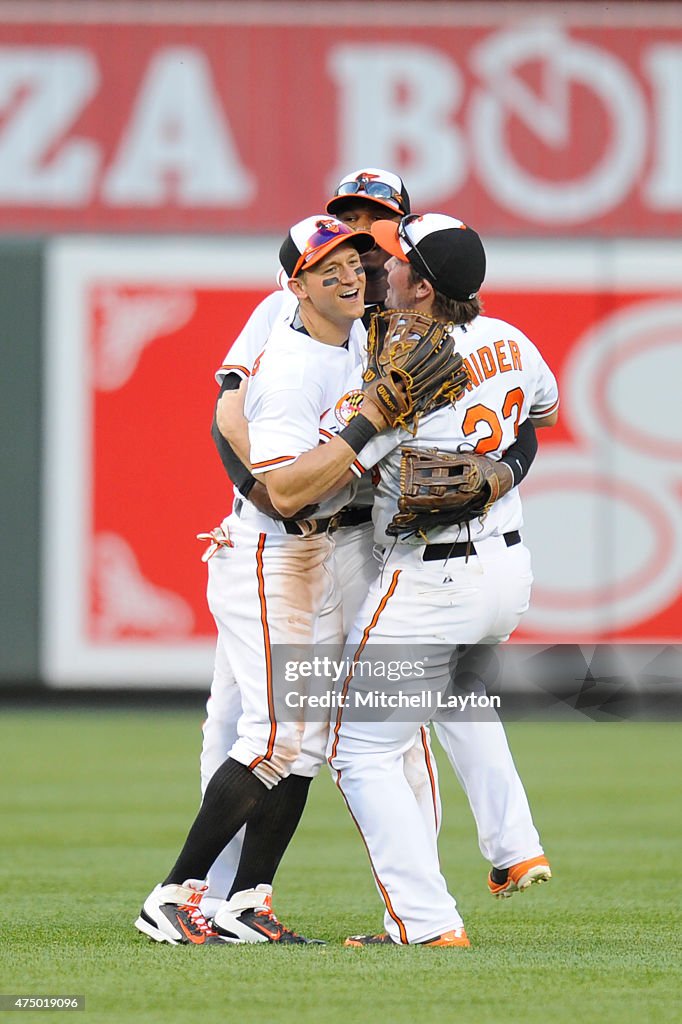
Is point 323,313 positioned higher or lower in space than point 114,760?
higher

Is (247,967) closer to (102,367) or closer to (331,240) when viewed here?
(331,240)

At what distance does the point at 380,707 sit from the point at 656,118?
33.2 ft

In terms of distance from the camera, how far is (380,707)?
4.51 meters

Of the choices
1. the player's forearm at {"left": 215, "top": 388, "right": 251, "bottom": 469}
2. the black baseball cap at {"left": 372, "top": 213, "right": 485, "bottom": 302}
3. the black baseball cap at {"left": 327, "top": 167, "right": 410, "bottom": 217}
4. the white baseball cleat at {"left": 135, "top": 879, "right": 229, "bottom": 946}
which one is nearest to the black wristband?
the player's forearm at {"left": 215, "top": 388, "right": 251, "bottom": 469}

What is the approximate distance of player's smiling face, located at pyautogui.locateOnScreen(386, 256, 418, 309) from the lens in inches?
180

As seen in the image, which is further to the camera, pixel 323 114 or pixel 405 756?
pixel 323 114

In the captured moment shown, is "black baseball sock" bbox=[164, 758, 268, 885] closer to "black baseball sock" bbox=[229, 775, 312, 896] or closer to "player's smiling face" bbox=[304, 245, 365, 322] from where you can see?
"black baseball sock" bbox=[229, 775, 312, 896]

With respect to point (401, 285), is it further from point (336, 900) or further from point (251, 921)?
point (336, 900)

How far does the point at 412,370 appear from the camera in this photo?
436cm

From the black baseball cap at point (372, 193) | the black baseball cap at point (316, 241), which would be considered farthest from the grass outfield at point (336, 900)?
the black baseball cap at point (372, 193)

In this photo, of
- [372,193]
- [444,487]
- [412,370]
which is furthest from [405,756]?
[372,193]

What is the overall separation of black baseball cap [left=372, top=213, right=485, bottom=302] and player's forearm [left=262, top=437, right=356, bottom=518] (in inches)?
20.9

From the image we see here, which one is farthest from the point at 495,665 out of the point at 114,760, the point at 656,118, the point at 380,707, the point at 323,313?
the point at 656,118

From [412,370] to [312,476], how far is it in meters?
0.37
